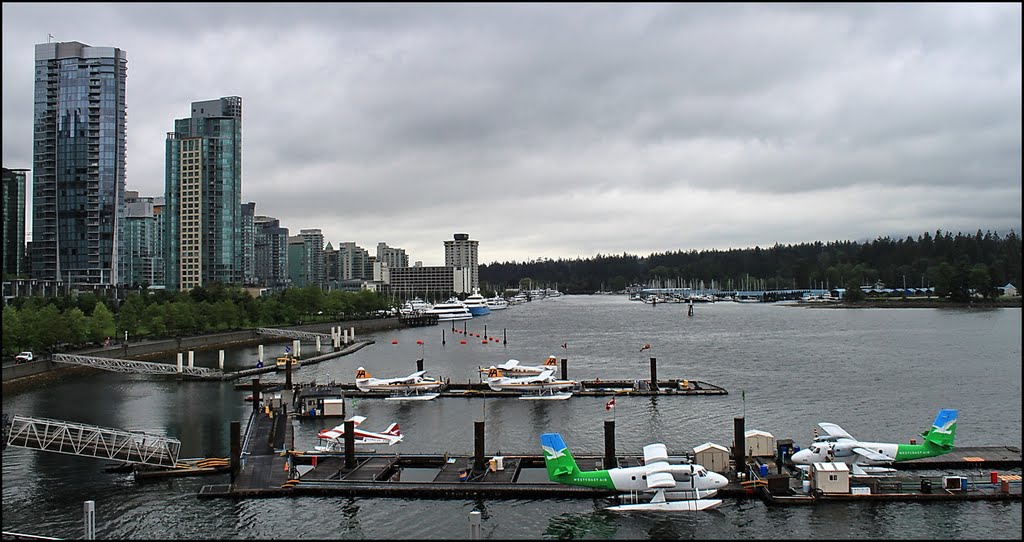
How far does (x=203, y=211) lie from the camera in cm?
16150

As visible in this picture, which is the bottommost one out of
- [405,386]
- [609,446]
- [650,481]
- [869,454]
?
[650,481]

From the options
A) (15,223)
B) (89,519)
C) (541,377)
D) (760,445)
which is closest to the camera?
(89,519)

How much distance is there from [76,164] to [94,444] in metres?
124

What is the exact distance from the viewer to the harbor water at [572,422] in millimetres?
28062

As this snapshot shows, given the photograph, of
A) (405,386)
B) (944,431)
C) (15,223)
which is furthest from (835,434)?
(15,223)

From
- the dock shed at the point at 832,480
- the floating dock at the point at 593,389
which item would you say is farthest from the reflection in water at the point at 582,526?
the floating dock at the point at 593,389

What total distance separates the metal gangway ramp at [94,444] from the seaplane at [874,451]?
29261mm

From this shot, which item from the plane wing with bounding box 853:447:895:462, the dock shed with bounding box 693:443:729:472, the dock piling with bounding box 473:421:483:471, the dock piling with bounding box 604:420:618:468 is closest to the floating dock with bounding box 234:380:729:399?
the dock piling with bounding box 473:421:483:471

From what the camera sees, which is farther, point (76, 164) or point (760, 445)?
point (76, 164)

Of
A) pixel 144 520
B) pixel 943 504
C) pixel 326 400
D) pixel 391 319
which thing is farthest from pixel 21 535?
pixel 391 319

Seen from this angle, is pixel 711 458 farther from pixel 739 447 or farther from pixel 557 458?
pixel 557 458

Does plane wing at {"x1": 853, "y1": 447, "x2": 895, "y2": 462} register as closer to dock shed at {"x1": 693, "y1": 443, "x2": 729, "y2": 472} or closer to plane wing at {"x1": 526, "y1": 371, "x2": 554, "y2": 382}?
dock shed at {"x1": 693, "y1": 443, "x2": 729, "y2": 472}

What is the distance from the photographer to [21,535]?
2455cm

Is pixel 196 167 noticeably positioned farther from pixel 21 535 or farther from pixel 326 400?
pixel 21 535
